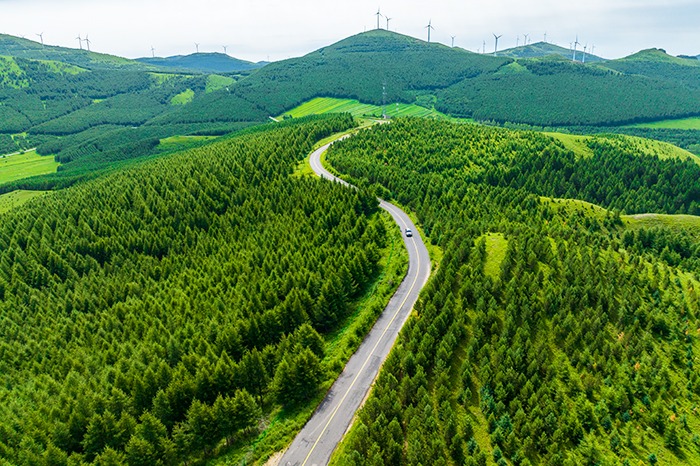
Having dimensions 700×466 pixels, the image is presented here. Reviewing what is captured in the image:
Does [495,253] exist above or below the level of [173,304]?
above

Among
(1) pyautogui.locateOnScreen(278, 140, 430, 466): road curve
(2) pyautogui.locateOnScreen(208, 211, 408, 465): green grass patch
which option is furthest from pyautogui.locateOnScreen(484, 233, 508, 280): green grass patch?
(2) pyautogui.locateOnScreen(208, 211, 408, 465): green grass patch

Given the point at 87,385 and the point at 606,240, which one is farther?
the point at 606,240

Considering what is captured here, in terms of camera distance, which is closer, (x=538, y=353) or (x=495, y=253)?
(x=538, y=353)

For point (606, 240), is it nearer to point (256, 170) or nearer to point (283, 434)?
point (283, 434)

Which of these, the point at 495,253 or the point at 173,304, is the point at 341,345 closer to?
the point at 173,304

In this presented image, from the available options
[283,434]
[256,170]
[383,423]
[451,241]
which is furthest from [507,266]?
[256,170]

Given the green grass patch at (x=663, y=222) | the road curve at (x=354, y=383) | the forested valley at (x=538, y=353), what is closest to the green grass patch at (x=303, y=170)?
the forested valley at (x=538, y=353)

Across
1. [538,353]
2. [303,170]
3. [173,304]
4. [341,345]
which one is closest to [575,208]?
[538,353]
